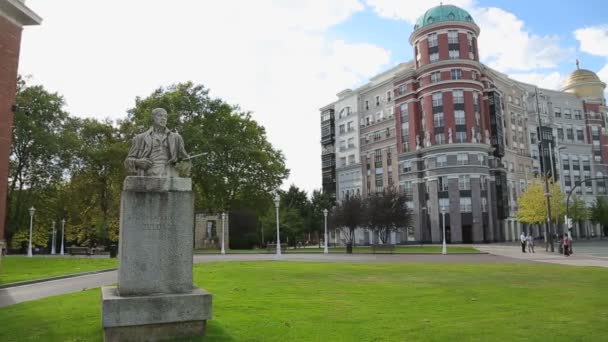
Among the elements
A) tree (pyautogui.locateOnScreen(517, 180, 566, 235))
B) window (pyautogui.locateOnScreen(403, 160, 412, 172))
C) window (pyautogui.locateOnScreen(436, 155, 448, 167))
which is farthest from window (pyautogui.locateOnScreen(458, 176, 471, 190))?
tree (pyautogui.locateOnScreen(517, 180, 566, 235))

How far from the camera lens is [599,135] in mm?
97875

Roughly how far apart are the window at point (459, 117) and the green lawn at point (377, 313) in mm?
58156

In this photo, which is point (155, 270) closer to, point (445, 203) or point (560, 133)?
point (445, 203)

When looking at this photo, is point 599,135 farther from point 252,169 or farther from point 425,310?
point 425,310

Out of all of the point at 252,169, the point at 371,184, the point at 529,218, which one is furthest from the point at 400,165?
the point at 252,169

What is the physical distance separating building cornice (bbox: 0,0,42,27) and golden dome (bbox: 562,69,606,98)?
10776cm

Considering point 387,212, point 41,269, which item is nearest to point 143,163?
point 41,269

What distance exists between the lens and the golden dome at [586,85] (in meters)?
99.8

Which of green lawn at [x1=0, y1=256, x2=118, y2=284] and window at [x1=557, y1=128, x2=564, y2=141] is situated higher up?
window at [x1=557, y1=128, x2=564, y2=141]

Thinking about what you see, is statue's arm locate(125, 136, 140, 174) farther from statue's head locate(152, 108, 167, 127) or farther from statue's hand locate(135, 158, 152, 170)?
statue's head locate(152, 108, 167, 127)

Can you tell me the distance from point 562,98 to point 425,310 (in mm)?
104209

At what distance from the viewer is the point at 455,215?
67812 mm

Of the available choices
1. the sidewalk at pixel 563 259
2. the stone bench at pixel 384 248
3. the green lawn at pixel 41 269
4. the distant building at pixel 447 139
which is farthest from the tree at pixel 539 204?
the green lawn at pixel 41 269

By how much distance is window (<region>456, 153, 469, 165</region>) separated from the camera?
6869cm
